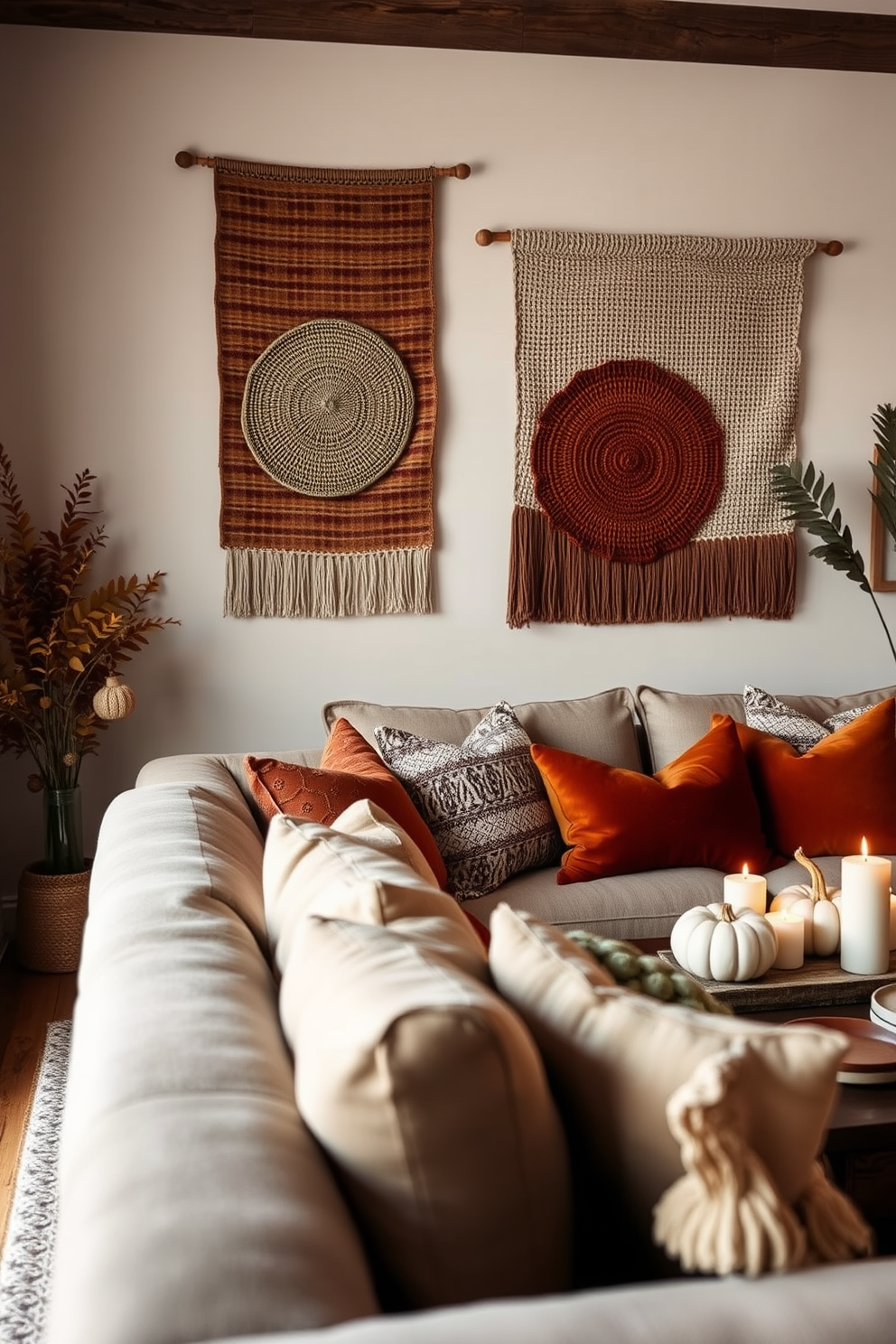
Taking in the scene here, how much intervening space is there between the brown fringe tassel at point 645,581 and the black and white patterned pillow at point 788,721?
23.4 inches

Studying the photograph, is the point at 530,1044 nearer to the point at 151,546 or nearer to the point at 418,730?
the point at 418,730

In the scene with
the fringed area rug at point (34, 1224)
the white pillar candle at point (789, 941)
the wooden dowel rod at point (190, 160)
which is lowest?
the fringed area rug at point (34, 1224)

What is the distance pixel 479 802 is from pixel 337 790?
1.53 ft

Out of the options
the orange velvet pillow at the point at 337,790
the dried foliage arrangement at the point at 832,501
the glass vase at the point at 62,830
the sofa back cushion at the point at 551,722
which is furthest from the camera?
the dried foliage arrangement at the point at 832,501

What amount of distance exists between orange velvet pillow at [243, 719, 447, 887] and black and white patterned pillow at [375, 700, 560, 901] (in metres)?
0.05

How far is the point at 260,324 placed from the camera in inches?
140

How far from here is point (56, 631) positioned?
3322mm

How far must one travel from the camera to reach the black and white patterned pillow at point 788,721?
3.23m

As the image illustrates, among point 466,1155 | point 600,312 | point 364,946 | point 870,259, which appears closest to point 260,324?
point 600,312

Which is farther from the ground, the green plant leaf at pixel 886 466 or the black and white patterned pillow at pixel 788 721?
the green plant leaf at pixel 886 466

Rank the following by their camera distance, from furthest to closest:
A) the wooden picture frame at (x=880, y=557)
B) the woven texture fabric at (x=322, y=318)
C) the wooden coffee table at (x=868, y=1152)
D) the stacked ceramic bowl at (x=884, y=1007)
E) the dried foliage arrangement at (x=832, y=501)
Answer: the wooden picture frame at (x=880, y=557) < the dried foliage arrangement at (x=832, y=501) < the woven texture fabric at (x=322, y=318) < the stacked ceramic bowl at (x=884, y=1007) < the wooden coffee table at (x=868, y=1152)

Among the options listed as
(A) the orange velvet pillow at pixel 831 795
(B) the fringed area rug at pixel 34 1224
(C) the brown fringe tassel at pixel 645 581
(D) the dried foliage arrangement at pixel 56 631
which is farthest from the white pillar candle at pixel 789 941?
(D) the dried foliage arrangement at pixel 56 631

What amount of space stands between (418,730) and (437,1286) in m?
2.13

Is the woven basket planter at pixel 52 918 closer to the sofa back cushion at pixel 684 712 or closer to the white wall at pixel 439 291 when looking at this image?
the white wall at pixel 439 291
